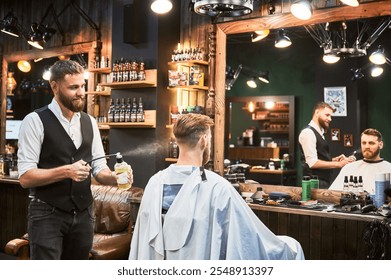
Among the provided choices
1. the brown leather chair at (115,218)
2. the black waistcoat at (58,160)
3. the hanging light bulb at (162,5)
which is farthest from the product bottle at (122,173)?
the hanging light bulb at (162,5)

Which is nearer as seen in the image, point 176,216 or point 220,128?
point 176,216

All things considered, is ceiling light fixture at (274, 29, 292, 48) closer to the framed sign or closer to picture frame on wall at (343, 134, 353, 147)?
the framed sign

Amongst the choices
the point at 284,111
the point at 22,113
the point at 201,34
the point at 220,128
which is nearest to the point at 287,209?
the point at 220,128

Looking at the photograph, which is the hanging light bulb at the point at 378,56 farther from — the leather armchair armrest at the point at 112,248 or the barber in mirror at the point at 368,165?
the leather armchair armrest at the point at 112,248

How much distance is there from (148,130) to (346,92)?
177 centimetres

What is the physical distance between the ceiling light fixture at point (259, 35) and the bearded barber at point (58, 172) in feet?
6.92

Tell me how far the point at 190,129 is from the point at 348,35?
2071 mm

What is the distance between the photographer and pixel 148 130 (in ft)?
15.5

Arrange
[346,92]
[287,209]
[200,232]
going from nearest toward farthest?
[200,232]
[287,209]
[346,92]

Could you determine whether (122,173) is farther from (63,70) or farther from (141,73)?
(141,73)

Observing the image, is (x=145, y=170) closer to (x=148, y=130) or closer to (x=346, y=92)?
(x=148, y=130)

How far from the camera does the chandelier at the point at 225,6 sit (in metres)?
2.82

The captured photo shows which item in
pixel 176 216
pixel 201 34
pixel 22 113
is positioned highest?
pixel 201 34

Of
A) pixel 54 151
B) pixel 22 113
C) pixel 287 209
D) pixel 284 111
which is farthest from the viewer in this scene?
pixel 22 113
